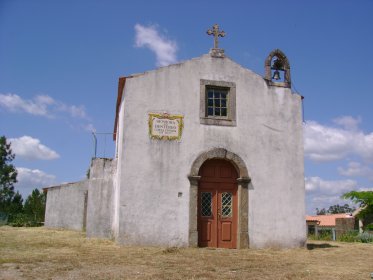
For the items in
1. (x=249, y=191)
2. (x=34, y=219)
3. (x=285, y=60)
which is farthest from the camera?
(x=34, y=219)

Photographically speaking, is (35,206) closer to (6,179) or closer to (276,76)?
(6,179)

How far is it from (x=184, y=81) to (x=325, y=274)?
→ 23.8 feet

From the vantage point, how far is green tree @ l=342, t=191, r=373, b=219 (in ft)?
79.9

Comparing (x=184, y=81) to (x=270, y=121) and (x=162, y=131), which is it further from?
(x=270, y=121)

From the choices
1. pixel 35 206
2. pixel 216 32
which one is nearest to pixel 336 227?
pixel 216 32

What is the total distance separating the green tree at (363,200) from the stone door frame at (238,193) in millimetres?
14751

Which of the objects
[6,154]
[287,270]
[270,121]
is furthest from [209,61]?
[6,154]

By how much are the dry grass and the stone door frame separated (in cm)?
65

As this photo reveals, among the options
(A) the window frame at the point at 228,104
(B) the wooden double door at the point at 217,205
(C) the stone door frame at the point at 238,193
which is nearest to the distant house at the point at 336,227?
(C) the stone door frame at the point at 238,193

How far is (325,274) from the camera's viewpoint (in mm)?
8055

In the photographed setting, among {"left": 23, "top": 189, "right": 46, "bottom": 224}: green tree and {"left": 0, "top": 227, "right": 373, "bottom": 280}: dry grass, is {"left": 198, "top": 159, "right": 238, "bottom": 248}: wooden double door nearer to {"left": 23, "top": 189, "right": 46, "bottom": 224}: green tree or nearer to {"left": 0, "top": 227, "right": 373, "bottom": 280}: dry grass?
{"left": 0, "top": 227, "right": 373, "bottom": 280}: dry grass

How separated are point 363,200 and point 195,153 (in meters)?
16.3

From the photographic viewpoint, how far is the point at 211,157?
12672mm

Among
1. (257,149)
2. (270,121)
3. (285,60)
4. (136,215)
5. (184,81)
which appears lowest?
(136,215)
